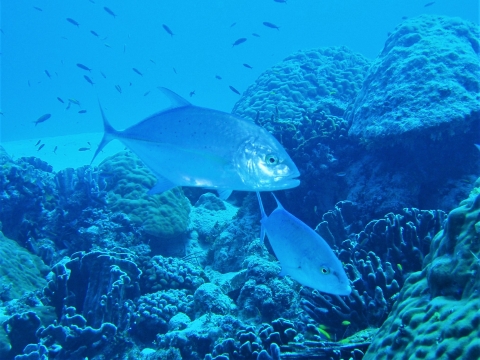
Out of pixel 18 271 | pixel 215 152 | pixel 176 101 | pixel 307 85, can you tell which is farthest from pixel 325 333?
pixel 307 85

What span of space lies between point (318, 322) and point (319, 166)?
362cm

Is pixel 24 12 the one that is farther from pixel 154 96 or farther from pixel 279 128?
pixel 279 128

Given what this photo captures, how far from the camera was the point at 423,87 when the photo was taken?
5.85 meters

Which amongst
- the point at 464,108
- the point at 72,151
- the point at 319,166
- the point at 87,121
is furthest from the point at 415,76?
the point at 87,121

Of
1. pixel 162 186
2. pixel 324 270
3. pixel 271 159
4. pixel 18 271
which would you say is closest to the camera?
pixel 271 159

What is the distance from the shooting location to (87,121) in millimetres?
63969

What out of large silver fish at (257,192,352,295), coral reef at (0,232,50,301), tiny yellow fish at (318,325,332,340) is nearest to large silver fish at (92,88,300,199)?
large silver fish at (257,192,352,295)

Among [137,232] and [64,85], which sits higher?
[137,232]

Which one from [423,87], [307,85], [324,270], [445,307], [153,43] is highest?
[423,87]

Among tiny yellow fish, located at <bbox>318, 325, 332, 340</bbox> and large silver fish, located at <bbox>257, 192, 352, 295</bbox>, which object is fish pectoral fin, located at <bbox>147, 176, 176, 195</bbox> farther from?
tiny yellow fish, located at <bbox>318, 325, 332, 340</bbox>

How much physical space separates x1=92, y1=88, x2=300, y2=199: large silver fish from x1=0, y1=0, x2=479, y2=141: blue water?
217 feet

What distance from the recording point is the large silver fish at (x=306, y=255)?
6.91ft

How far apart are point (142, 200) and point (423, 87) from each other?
632 centimetres

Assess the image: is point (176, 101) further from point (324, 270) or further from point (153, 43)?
point (153, 43)
